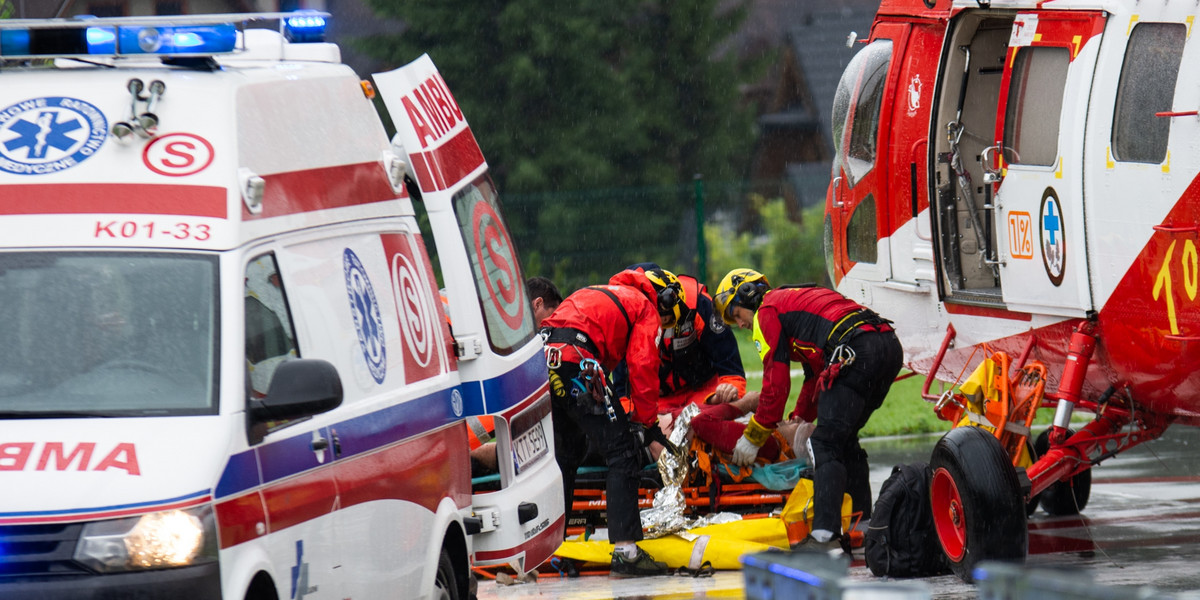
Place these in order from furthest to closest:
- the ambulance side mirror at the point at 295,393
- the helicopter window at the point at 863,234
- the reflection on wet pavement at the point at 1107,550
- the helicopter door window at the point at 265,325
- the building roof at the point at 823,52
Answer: the building roof at the point at 823,52
the helicopter window at the point at 863,234
the reflection on wet pavement at the point at 1107,550
the helicopter door window at the point at 265,325
the ambulance side mirror at the point at 295,393

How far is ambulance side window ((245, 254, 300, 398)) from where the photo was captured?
4.97m

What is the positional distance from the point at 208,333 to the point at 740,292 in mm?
5275

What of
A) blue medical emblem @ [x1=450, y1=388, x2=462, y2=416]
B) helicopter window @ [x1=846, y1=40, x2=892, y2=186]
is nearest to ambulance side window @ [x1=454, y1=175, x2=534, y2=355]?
blue medical emblem @ [x1=450, y1=388, x2=462, y2=416]

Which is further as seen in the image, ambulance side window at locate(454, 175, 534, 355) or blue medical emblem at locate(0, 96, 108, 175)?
ambulance side window at locate(454, 175, 534, 355)

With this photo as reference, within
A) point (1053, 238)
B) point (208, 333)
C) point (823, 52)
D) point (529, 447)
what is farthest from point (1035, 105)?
point (823, 52)

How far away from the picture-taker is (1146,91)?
24.1 feet

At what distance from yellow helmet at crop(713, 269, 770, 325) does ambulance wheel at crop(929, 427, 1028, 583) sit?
190 centimetres

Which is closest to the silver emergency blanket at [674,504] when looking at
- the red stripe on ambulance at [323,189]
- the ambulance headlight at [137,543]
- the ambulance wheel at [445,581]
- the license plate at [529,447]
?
the license plate at [529,447]

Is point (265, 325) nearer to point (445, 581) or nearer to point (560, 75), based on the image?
point (445, 581)

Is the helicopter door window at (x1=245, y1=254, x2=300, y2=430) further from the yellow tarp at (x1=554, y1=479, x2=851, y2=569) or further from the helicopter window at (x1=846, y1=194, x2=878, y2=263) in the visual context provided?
the helicopter window at (x1=846, y1=194, x2=878, y2=263)

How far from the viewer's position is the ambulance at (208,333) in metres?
4.43

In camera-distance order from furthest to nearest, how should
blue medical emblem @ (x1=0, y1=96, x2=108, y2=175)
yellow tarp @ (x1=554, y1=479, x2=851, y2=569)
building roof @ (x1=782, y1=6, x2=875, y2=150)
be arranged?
building roof @ (x1=782, y1=6, x2=875, y2=150) < yellow tarp @ (x1=554, y1=479, x2=851, y2=569) < blue medical emblem @ (x1=0, y1=96, x2=108, y2=175)

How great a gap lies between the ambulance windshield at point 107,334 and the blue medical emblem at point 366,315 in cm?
77

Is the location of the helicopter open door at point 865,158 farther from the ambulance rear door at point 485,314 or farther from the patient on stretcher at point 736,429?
the ambulance rear door at point 485,314
